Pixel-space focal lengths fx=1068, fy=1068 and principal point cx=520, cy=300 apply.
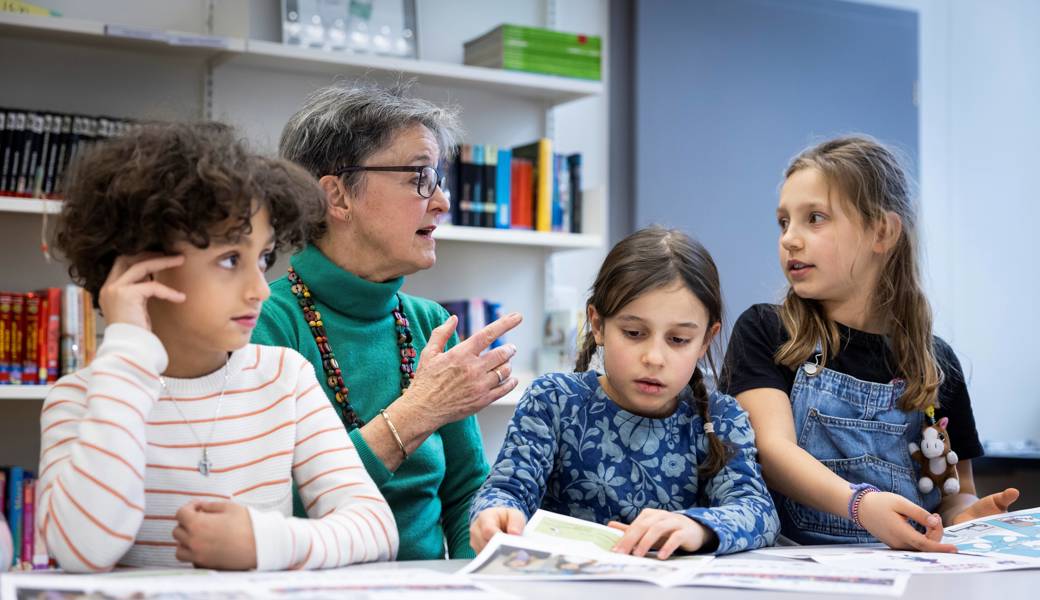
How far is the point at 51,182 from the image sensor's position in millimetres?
2840

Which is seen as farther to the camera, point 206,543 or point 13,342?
point 13,342

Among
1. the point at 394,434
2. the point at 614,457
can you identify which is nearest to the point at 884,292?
the point at 614,457

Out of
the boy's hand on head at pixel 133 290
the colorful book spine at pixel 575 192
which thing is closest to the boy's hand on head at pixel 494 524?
the boy's hand on head at pixel 133 290

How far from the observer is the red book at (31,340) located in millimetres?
2771

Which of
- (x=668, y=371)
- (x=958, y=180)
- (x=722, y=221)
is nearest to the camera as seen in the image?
(x=668, y=371)

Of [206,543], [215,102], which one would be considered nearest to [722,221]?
[215,102]

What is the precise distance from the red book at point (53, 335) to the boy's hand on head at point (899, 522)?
6.99 ft

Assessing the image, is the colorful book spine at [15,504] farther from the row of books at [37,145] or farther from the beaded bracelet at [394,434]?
the beaded bracelet at [394,434]

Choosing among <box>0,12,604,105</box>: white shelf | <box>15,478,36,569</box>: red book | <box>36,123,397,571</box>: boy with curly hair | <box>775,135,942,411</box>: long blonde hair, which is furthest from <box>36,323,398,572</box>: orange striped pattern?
<box>0,12,604,105</box>: white shelf

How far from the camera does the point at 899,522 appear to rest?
1459 millimetres

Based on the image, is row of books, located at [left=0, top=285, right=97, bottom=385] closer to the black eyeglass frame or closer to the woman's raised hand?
→ the black eyeglass frame

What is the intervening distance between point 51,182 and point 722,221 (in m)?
2.30

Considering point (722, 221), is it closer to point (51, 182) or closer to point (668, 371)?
point (51, 182)

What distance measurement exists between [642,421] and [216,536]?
69 cm
